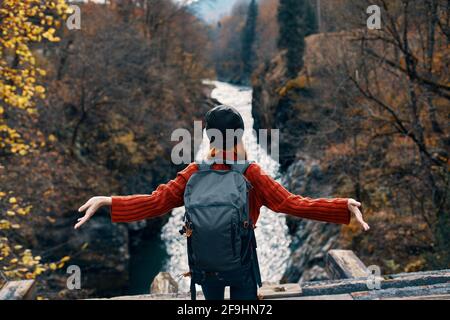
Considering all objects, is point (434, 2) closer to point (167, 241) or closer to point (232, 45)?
point (167, 241)

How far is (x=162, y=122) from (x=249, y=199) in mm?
22483

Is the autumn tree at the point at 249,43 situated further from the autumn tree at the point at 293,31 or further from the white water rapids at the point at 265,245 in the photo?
the white water rapids at the point at 265,245

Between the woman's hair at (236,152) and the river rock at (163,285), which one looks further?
the river rock at (163,285)

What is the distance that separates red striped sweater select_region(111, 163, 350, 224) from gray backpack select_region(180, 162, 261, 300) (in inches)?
6.9

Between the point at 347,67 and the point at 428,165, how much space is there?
3687mm

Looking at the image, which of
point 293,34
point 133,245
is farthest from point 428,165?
point 293,34

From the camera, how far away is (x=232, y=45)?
299ft

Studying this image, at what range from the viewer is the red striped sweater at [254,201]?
300cm

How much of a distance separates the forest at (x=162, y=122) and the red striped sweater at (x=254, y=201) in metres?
5.20

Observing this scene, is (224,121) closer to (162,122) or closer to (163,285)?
(163,285)

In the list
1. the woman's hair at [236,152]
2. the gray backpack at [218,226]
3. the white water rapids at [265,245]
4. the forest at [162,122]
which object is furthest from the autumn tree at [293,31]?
the gray backpack at [218,226]

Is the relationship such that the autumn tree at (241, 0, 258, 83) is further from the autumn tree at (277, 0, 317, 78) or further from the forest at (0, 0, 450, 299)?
the forest at (0, 0, 450, 299)

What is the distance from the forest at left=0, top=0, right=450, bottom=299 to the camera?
10070mm

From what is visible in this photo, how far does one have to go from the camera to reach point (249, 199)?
10.4 feet
